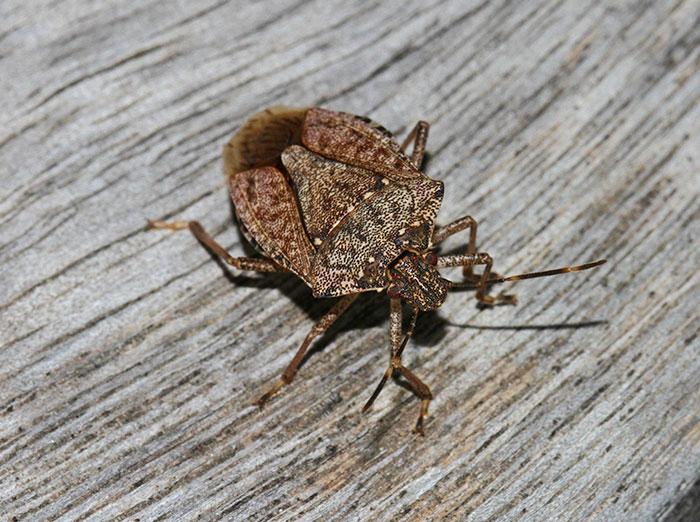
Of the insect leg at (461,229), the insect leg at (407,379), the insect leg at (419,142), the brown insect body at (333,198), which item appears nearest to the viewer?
the insect leg at (407,379)

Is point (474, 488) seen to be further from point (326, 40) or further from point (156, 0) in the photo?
point (156, 0)

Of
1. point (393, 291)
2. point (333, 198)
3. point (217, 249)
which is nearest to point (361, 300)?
point (393, 291)

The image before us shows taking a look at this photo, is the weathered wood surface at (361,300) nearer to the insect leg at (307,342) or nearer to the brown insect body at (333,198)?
the insect leg at (307,342)

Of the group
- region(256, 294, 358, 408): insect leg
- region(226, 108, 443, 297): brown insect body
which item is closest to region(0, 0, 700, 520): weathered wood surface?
region(256, 294, 358, 408): insect leg

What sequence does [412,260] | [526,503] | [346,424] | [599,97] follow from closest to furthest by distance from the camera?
[526,503]
[346,424]
[412,260]
[599,97]

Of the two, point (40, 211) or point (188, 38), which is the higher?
point (188, 38)

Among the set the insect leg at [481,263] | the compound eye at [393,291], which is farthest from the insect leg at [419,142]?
the compound eye at [393,291]

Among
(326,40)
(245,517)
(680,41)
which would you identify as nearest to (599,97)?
(680,41)

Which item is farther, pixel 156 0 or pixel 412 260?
pixel 156 0
